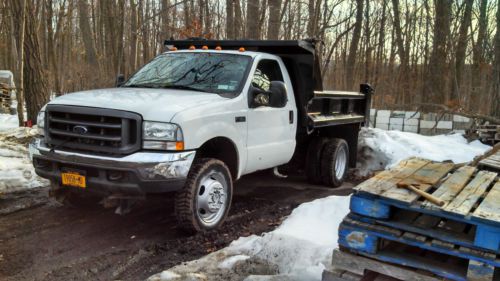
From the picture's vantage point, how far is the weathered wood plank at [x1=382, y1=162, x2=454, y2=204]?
320 centimetres

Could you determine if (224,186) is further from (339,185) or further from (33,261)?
(339,185)

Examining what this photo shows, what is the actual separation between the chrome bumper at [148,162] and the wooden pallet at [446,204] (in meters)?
1.91

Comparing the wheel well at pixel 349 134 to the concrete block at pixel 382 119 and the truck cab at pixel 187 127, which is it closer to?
the truck cab at pixel 187 127

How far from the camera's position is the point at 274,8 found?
46.2 ft

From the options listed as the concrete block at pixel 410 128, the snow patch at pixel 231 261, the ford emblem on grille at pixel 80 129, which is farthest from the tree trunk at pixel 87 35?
the snow patch at pixel 231 261

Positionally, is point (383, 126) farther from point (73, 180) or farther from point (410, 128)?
point (73, 180)

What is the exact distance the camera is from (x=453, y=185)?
3.69 metres

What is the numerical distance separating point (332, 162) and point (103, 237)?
4176 mm

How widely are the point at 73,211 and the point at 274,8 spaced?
1015 centimetres

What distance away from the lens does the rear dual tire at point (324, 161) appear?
25.6ft

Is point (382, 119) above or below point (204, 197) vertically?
above

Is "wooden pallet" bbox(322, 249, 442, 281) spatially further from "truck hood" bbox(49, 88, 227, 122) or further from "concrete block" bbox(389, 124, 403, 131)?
"concrete block" bbox(389, 124, 403, 131)

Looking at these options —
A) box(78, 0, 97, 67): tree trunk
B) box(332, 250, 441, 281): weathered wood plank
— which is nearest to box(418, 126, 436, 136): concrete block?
box(332, 250, 441, 281): weathered wood plank

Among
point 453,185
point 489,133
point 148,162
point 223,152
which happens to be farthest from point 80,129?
point 489,133
